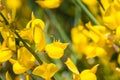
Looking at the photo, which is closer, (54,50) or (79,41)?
(54,50)

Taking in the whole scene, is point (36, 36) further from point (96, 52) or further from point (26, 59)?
point (96, 52)

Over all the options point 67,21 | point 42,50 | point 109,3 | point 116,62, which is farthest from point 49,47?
point 67,21

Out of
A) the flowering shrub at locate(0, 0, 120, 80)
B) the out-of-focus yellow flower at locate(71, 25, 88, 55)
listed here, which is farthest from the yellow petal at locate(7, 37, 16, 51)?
the out-of-focus yellow flower at locate(71, 25, 88, 55)

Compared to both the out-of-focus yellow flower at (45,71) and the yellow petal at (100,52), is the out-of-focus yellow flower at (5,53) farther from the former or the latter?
the yellow petal at (100,52)

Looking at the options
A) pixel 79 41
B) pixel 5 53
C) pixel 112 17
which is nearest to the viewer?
pixel 5 53

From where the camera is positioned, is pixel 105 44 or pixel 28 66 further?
pixel 105 44

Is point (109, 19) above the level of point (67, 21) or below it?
above

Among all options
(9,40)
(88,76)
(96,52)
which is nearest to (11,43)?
(9,40)

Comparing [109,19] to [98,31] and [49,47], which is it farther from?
[49,47]
